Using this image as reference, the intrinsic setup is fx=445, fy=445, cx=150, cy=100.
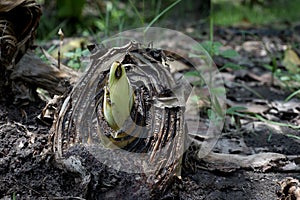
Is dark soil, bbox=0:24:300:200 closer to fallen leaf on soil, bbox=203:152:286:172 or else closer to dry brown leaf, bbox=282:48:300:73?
fallen leaf on soil, bbox=203:152:286:172

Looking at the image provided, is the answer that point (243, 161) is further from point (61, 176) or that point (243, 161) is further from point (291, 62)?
point (291, 62)

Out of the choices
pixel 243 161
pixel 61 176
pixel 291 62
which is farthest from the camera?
pixel 291 62

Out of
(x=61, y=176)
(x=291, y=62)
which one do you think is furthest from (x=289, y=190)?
(x=291, y=62)

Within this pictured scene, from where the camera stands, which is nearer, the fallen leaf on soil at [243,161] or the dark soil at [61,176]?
the dark soil at [61,176]

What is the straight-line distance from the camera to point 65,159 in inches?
59.0


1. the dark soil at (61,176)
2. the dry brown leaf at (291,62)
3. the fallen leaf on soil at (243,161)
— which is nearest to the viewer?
the dark soil at (61,176)

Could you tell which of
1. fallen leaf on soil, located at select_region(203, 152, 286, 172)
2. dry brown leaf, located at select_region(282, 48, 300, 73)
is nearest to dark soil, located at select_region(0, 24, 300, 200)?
fallen leaf on soil, located at select_region(203, 152, 286, 172)

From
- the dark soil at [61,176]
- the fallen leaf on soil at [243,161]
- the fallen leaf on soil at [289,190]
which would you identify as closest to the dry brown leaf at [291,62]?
the dark soil at [61,176]

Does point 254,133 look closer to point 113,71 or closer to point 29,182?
point 113,71

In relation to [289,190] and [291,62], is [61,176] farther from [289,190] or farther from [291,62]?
[291,62]

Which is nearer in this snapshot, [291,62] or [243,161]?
[243,161]

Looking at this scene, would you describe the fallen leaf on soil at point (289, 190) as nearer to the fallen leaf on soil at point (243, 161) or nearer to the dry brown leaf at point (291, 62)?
the fallen leaf on soil at point (243, 161)

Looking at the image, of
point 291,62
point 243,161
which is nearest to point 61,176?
point 243,161

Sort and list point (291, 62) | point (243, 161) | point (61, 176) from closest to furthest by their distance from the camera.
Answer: point (61, 176) < point (243, 161) < point (291, 62)
